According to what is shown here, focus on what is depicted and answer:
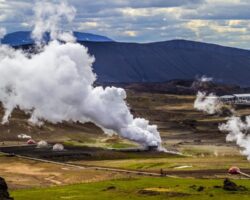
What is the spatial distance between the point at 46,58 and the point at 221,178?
321ft

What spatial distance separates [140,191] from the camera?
9181 centimetres

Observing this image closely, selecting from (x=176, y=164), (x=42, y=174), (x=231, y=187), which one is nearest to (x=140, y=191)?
(x=231, y=187)

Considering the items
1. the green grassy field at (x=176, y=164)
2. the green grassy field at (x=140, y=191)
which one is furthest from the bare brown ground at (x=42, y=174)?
the green grassy field at (x=176, y=164)

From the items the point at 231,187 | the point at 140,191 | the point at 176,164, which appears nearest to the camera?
the point at 231,187

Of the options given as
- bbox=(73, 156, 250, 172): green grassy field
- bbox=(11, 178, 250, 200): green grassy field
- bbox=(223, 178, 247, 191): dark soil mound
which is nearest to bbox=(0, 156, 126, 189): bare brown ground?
bbox=(11, 178, 250, 200): green grassy field

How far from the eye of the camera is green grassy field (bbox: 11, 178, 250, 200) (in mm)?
87625

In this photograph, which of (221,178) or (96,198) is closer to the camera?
(96,198)

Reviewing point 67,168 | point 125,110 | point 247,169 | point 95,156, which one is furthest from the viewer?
point 125,110

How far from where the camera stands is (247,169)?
12406cm

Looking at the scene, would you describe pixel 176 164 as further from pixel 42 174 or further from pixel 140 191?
pixel 140 191

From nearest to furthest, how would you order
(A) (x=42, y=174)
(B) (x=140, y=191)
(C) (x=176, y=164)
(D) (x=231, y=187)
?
(D) (x=231, y=187), (B) (x=140, y=191), (A) (x=42, y=174), (C) (x=176, y=164)

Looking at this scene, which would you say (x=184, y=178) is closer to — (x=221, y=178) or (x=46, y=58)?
(x=221, y=178)

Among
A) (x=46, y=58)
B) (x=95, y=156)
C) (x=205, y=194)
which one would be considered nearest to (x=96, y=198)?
(x=205, y=194)

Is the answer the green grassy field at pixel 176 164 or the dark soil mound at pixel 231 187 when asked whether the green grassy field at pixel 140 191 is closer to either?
the dark soil mound at pixel 231 187
